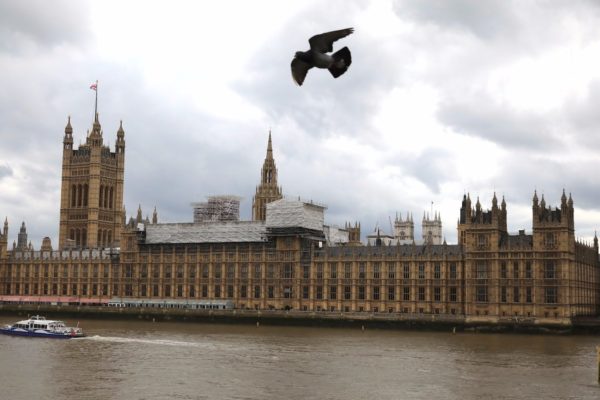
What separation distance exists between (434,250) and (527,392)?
8699 cm

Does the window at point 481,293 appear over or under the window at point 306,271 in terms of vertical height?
under

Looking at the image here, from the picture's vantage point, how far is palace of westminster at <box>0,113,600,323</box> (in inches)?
5261

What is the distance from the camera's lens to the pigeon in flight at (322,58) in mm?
19203

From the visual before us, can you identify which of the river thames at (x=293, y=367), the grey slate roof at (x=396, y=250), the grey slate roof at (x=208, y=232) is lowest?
the river thames at (x=293, y=367)

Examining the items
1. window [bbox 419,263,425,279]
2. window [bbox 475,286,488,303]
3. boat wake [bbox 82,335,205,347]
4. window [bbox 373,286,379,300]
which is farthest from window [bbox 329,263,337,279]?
boat wake [bbox 82,335,205,347]

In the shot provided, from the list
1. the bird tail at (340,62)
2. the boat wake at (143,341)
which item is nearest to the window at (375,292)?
the boat wake at (143,341)

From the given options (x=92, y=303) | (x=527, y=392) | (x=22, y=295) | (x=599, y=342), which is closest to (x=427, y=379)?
(x=527, y=392)

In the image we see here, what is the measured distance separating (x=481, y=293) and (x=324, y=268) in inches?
1197

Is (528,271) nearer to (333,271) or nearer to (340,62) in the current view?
(333,271)

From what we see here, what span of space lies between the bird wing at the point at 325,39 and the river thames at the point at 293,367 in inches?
1613

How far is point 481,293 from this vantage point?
137875 mm

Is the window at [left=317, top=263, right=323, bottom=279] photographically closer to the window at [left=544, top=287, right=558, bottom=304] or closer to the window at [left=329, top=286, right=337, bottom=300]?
the window at [left=329, top=286, right=337, bottom=300]

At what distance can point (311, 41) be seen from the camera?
63.5ft

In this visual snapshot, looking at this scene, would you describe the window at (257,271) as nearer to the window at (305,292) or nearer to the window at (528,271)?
the window at (305,292)
